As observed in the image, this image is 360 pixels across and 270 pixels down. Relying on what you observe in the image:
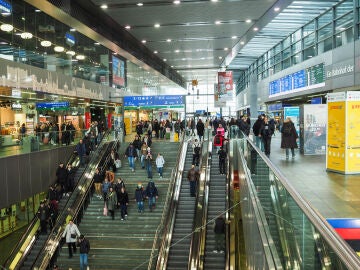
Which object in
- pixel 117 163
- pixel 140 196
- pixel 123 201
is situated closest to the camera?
pixel 123 201

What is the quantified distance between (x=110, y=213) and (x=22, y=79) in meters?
7.91

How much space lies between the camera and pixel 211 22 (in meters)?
26.7

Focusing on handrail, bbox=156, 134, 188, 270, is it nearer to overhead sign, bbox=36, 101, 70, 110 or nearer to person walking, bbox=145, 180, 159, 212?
person walking, bbox=145, 180, 159, 212

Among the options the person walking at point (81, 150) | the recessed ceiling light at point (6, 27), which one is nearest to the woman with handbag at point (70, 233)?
the person walking at point (81, 150)

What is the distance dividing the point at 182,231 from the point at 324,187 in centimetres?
Result: 1011

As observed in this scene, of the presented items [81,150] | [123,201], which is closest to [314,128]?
[123,201]

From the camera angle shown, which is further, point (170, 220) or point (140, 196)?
point (140, 196)

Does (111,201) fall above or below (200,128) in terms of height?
below

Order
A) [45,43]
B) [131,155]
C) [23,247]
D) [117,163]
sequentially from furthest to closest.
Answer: [45,43]
[117,163]
[131,155]
[23,247]

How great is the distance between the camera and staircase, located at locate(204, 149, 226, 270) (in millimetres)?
16641

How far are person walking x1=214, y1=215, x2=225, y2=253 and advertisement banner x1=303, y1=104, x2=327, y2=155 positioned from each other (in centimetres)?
469

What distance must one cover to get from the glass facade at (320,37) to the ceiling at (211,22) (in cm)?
49

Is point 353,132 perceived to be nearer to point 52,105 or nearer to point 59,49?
point 59,49

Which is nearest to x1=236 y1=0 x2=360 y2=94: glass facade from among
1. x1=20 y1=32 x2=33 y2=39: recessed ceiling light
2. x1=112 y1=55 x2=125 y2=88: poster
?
x1=112 y1=55 x2=125 y2=88: poster
